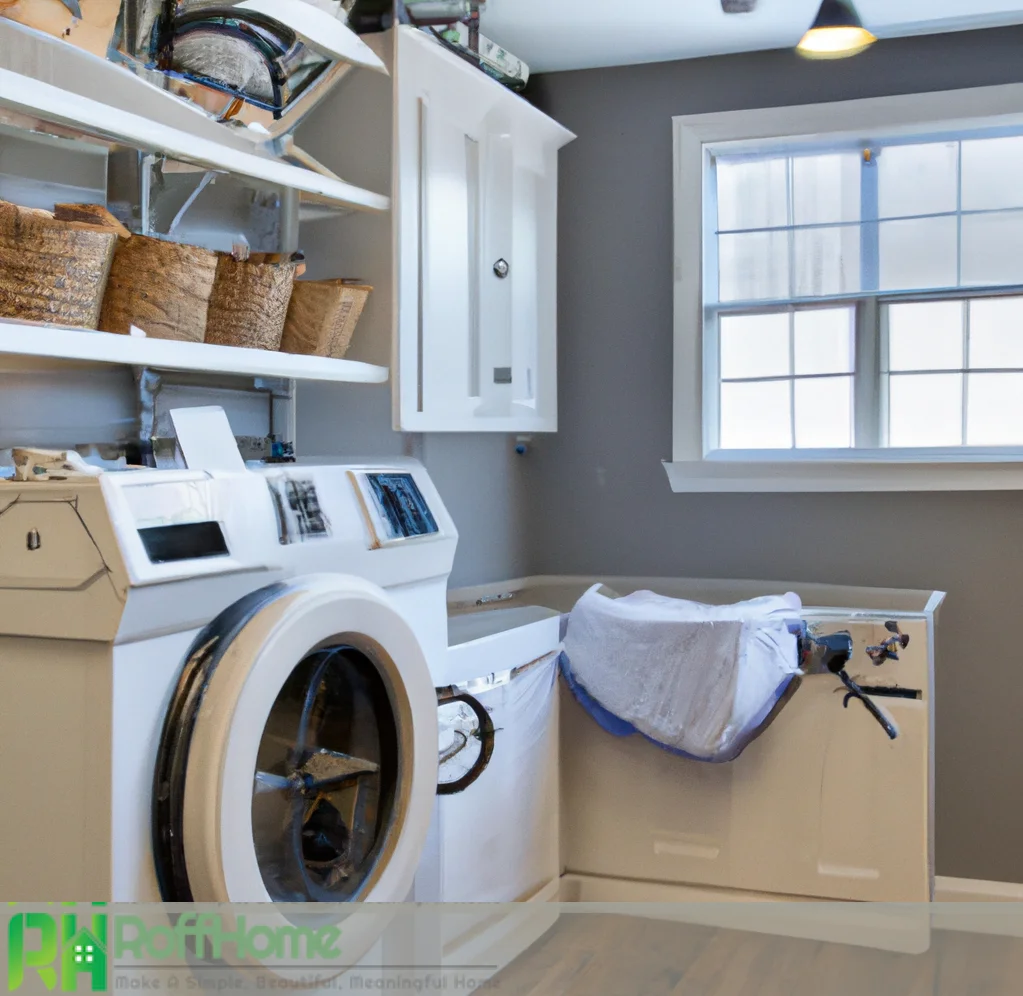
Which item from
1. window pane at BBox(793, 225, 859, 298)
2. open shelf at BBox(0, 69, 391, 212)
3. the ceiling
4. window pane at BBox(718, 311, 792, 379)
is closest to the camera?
open shelf at BBox(0, 69, 391, 212)

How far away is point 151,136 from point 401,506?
28.8 inches

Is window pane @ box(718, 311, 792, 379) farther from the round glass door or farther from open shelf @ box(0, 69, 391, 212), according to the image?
the round glass door

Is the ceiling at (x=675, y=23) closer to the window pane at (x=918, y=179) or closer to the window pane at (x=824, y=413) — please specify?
the window pane at (x=918, y=179)

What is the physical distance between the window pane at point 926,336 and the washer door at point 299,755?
2.15 meters

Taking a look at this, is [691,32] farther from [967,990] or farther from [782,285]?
[967,990]

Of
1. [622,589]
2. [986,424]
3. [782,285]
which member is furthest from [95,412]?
[986,424]

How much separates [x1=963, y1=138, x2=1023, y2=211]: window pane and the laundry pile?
139 centimetres

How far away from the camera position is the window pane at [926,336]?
11.0 feet

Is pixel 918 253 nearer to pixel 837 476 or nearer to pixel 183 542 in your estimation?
pixel 837 476

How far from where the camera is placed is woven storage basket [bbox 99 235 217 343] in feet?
6.00

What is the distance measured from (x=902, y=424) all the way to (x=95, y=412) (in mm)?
2352

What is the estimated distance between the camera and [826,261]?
3.47 m

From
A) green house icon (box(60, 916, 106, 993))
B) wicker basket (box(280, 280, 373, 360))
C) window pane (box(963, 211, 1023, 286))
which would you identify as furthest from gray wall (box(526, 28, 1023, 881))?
green house icon (box(60, 916, 106, 993))

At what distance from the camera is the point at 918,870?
269 cm
